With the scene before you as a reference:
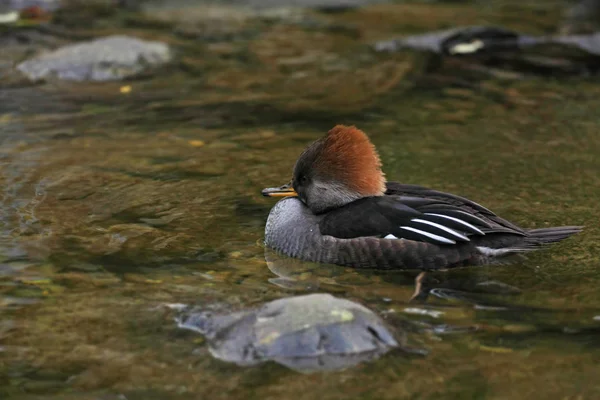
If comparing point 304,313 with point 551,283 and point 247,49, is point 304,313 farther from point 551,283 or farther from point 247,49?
point 247,49

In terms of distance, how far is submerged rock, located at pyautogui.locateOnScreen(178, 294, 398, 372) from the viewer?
15.3 feet

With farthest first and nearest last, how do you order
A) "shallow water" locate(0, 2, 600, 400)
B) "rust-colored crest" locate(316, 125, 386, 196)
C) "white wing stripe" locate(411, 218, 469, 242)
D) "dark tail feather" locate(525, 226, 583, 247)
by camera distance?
1. "rust-colored crest" locate(316, 125, 386, 196)
2. "dark tail feather" locate(525, 226, 583, 247)
3. "white wing stripe" locate(411, 218, 469, 242)
4. "shallow water" locate(0, 2, 600, 400)

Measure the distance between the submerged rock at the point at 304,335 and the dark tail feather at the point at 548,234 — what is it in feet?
5.06

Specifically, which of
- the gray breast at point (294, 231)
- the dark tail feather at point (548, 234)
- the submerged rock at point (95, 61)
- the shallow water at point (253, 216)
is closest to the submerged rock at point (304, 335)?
the shallow water at point (253, 216)

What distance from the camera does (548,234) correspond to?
6027 millimetres

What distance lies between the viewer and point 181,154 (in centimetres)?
843

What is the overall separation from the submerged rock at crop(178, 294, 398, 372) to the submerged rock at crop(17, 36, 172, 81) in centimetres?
660

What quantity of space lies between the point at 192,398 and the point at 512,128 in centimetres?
564

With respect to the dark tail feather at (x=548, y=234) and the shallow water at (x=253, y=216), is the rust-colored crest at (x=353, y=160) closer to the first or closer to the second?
the shallow water at (x=253, y=216)

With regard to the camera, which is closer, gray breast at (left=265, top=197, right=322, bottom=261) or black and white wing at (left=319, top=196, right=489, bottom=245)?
black and white wing at (left=319, top=196, right=489, bottom=245)

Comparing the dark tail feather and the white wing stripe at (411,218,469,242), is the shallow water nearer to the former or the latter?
the dark tail feather

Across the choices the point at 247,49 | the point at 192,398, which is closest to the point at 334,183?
the point at 192,398

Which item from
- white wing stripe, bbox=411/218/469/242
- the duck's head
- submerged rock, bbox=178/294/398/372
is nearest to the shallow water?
submerged rock, bbox=178/294/398/372

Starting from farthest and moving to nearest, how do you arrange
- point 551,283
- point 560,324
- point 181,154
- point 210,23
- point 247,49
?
point 210,23 < point 247,49 < point 181,154 < point 551,283 < point 560,324
